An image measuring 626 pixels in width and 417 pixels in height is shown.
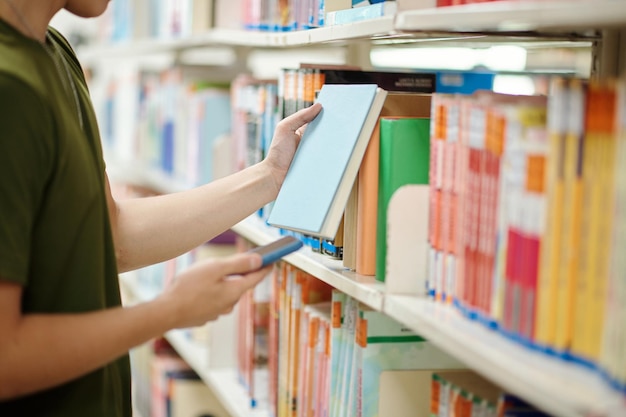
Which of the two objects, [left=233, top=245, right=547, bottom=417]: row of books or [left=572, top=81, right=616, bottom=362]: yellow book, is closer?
[left=572, top=81, right=616, bottom=362]: yellow book

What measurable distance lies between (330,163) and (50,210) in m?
0.46

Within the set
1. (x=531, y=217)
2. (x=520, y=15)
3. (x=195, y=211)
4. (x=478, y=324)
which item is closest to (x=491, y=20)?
(x=520, y=15)

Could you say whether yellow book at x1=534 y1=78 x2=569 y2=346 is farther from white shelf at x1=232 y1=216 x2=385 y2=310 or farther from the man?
the man

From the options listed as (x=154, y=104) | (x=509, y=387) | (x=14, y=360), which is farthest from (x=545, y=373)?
(x=154, y=104)

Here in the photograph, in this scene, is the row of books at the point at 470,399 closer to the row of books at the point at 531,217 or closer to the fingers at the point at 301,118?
the row of books at the point at 531,217

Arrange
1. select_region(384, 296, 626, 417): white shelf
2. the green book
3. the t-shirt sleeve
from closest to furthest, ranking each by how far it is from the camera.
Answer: select_region(384, 296, 626, 417): white shelf, the t-shirt sleeve, the green book

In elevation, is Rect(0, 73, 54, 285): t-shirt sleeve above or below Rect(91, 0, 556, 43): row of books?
below

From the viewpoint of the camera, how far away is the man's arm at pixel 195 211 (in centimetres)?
162

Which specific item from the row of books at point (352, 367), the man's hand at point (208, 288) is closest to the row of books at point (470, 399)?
the row of books at point (352, 367)

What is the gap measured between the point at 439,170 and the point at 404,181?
12 centimetres

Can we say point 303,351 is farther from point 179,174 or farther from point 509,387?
point 179,174

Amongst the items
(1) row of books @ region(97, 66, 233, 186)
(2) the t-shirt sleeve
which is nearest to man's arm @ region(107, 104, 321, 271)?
(2) the t-shirt sleeve

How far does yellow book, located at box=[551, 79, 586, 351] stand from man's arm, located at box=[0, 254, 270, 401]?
486mm

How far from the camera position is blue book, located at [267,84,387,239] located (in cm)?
137
